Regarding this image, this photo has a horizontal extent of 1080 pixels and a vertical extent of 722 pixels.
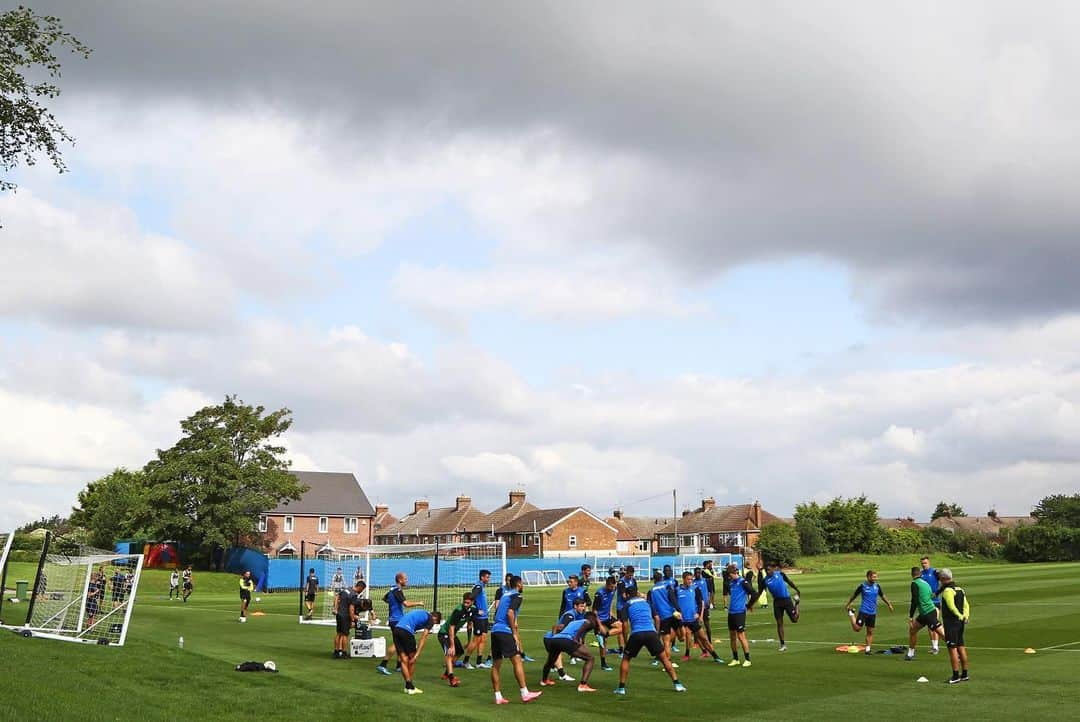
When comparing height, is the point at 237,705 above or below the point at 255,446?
below

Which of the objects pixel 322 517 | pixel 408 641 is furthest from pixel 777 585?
pixel 322 517

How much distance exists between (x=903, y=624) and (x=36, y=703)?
962 inches

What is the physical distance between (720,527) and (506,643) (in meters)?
105

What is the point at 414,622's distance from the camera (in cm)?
1836

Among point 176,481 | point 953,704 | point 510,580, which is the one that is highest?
point 176,481

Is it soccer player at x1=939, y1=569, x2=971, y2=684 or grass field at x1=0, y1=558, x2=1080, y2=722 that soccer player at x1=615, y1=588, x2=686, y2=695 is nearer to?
grass field at x1=0, y1=558, x2=1080, y2=722

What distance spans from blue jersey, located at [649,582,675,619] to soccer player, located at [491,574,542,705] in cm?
361

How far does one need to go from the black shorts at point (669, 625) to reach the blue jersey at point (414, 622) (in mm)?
4978

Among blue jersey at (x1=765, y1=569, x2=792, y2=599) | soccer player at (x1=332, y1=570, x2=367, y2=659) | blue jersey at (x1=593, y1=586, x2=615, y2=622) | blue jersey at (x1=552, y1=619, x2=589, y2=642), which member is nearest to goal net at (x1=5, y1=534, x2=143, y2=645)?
soccer player at (x1=332, y1=570, x2=367, y2=659)

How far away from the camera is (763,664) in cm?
2161

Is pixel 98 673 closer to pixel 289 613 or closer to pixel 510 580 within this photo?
pixel 510 580

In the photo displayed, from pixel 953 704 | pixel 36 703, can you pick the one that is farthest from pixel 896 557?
pixel 36 703

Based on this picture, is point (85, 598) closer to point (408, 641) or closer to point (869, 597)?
point (408, 641)

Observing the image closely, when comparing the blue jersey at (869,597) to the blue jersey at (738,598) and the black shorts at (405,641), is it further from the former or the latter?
the black shorts at (405,641)
